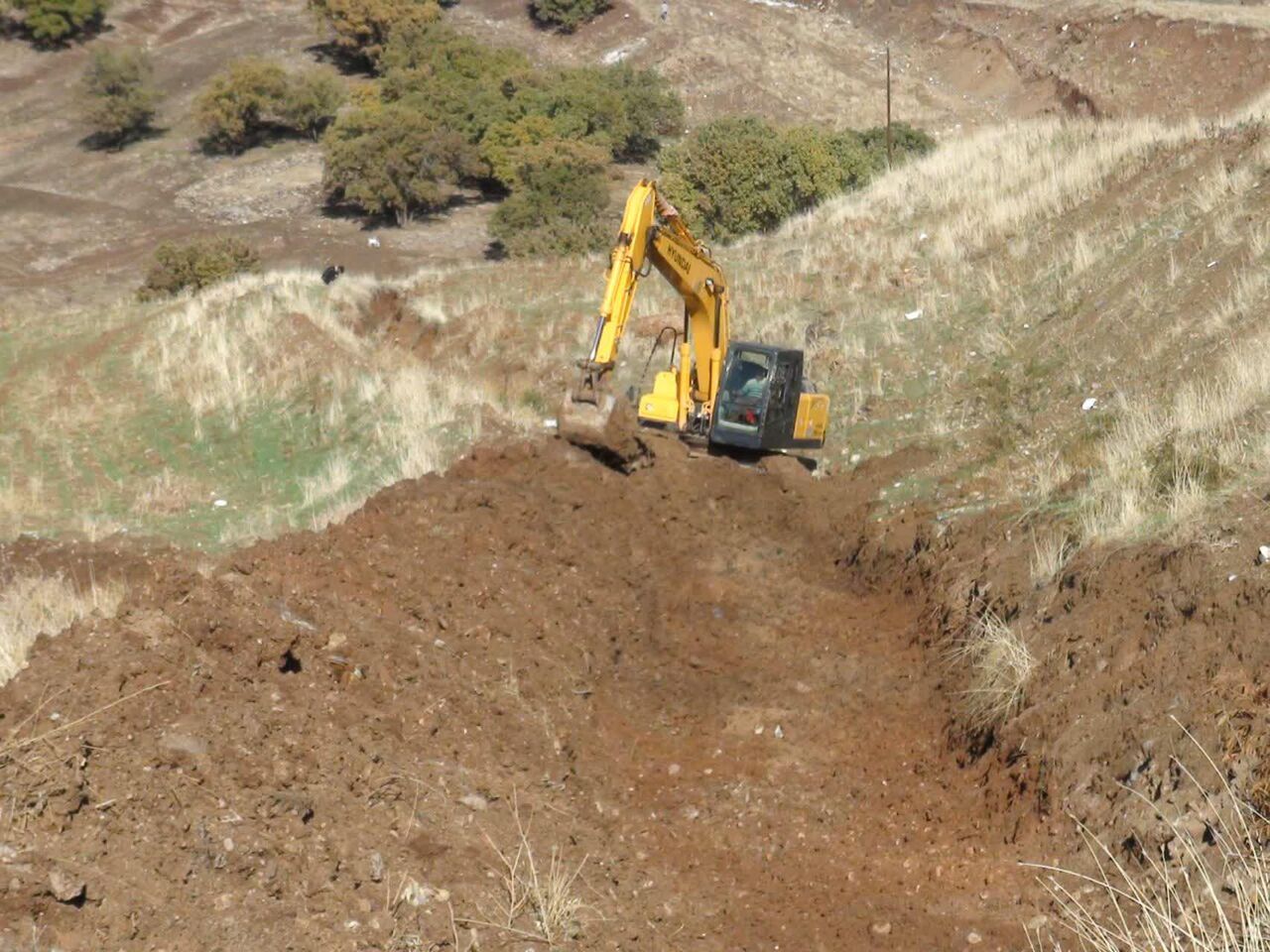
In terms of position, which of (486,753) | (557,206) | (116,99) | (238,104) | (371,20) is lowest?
(116,99)

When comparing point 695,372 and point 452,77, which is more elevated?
point 695,372

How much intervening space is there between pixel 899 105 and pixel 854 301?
35.3 metres

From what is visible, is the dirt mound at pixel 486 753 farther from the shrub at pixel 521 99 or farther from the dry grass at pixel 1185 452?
the shrub at pixel 521 99

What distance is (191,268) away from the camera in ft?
115

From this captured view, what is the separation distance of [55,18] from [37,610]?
55.8m

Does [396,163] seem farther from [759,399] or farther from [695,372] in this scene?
[759,399]

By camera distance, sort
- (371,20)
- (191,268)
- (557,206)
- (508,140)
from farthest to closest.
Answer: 1. (371,20)
2. (508,140)
3. (557,206)
4. (191,268)

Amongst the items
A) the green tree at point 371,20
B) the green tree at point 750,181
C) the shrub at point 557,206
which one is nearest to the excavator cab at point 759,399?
the shrub at point 557,206

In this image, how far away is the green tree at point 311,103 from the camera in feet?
177

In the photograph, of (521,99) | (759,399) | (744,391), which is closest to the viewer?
(759,399)

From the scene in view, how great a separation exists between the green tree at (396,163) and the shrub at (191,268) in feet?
35.5

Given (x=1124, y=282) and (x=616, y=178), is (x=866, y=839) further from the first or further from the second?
(x=616, y=178)

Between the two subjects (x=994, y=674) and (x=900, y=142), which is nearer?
(x=994, y=674)

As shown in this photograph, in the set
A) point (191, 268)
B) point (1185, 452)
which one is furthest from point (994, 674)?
point (191, 268)
